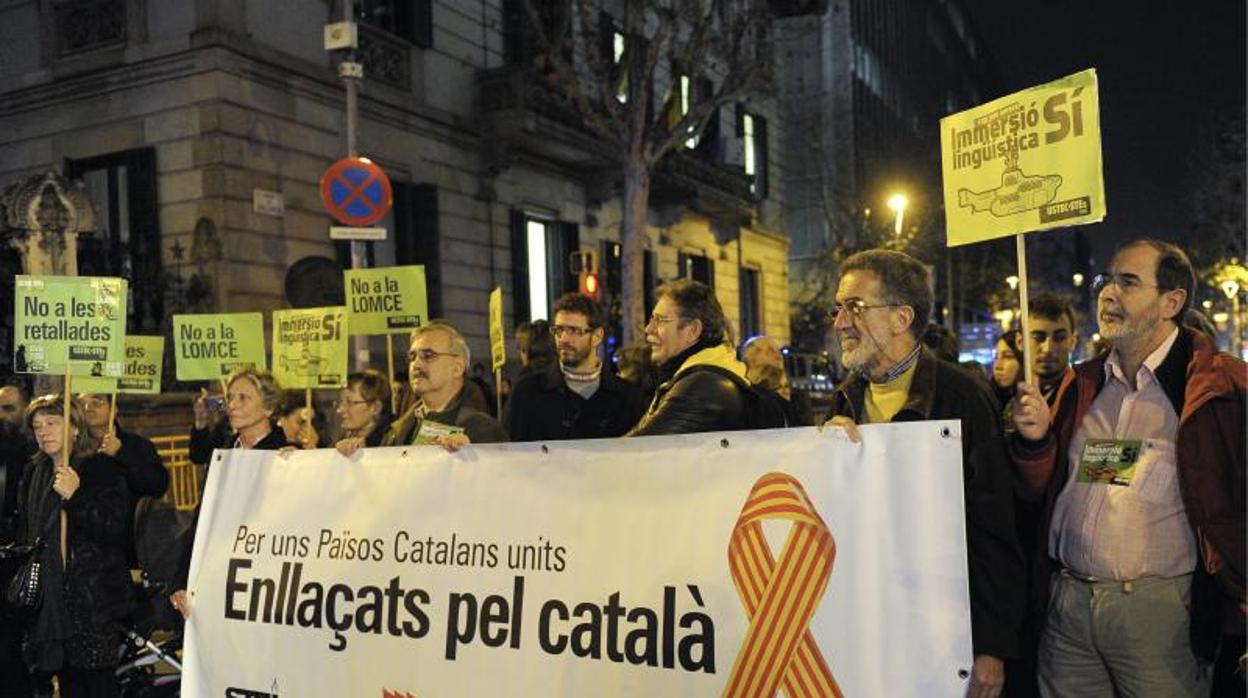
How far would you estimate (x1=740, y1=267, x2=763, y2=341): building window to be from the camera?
29.7m

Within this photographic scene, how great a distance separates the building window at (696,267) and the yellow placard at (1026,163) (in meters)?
21.7

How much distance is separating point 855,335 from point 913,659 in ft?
3.17

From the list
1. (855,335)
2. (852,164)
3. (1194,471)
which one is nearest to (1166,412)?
(1194,471)

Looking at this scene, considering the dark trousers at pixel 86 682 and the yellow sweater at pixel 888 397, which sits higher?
the yellow sweater at pixel 888 397

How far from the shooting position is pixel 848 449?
2971mm

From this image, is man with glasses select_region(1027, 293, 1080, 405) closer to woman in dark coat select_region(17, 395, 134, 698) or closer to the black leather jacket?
the black leather jacket

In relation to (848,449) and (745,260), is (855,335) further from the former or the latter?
(745,260)

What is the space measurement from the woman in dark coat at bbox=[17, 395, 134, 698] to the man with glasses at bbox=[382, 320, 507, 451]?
4.85ft

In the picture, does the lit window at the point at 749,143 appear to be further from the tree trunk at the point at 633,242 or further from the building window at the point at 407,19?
the building window at the point at 407,19

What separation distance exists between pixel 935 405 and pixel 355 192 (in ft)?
27.5

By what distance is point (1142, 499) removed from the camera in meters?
2.97

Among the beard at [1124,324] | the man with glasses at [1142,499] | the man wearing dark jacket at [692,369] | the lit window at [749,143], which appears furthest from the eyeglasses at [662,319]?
the lit window at [749,143]

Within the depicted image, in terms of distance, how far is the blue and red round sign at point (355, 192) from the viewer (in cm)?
1037

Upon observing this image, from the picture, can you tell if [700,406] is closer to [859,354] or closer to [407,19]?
[859,354]
